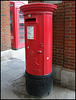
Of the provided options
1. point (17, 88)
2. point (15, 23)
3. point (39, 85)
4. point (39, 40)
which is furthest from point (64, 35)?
point (15, 23)

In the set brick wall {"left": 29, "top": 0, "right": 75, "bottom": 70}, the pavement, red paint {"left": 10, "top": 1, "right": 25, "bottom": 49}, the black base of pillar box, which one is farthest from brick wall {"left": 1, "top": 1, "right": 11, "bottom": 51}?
the black base of pillar box

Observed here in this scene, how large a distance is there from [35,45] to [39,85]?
108 cm

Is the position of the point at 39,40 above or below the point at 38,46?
above

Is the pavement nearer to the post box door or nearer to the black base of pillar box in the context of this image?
the black base of pillar box

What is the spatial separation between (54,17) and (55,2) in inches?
18.7

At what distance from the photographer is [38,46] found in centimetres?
323

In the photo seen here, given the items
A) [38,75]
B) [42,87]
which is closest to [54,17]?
[38,75]

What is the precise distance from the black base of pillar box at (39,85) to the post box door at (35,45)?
15cm

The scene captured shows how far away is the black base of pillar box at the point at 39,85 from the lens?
339 cm

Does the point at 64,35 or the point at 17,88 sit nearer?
the point at 64,35

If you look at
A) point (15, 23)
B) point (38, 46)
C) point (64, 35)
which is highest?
point (15, 23)

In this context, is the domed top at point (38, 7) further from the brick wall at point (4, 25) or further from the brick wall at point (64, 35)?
the brick wall at point (4, 25)

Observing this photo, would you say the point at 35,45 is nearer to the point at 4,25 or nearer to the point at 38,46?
the point at 38,46

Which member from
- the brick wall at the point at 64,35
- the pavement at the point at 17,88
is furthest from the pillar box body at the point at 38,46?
the brick wall at the point at 64,35
